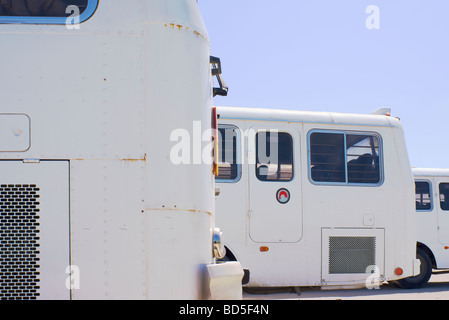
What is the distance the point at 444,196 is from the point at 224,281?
9235 millimetres

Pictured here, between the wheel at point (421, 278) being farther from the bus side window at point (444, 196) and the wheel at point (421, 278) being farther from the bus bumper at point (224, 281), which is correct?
the bus bumper at point (224, 281)

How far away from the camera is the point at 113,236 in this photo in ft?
10.5

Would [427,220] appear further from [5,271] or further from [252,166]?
[5,271]

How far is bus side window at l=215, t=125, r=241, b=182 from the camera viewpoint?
8.41 m

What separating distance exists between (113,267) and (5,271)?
1.87 feet

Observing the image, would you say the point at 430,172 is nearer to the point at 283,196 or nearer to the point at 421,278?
the point at 421,278

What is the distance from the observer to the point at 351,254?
27.7ft

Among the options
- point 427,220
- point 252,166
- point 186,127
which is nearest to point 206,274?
point 186,127

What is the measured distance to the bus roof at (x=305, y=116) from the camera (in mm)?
8586

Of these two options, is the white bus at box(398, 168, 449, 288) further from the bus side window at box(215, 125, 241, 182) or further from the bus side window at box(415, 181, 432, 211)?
the bus side window at box(215, 125, 241, 182)

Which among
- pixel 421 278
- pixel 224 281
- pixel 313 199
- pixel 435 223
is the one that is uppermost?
pixel 313 199

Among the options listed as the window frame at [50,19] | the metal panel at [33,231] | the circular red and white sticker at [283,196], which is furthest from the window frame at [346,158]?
the metal panel at [33,231]

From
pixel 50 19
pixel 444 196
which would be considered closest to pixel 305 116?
pixel 444 196

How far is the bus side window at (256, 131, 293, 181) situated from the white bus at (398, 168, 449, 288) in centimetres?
374
